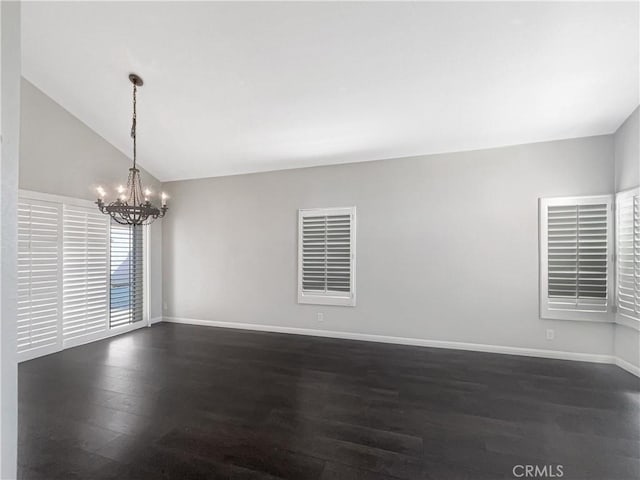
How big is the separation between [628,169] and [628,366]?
2.23 meters

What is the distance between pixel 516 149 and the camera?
12.7 ft

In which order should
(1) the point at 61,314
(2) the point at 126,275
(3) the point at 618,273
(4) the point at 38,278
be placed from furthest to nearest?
(2) the point at 126,275
(1) the point at 61,314
(4) the point at 38,278
(3) the point at 618,273

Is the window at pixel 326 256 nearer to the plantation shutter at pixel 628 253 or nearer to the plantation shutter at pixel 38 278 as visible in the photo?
the plantation shutter at pixel 628 253

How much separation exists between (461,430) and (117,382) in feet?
10.9

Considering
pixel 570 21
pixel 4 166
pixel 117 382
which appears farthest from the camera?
pixel 117 382

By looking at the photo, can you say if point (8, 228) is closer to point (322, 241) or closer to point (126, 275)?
point (322, 241)

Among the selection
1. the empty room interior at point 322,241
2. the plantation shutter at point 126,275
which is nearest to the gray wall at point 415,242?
the empty room interior at point 322,241

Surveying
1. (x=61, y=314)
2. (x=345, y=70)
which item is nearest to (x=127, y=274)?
(x=61, y=314)

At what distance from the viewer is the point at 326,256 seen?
4695 mm

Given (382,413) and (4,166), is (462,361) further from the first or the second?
(4,166)

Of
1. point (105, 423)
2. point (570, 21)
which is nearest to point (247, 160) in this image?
point (105, 423)

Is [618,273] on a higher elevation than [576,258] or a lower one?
lower

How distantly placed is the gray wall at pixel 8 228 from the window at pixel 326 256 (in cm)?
378

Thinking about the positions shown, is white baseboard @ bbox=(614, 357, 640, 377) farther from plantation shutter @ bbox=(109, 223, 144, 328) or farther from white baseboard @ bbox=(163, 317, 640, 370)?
plantation shutter @ bbox=(109, 223, 144, 328)
